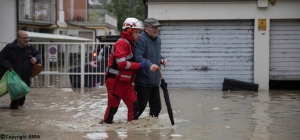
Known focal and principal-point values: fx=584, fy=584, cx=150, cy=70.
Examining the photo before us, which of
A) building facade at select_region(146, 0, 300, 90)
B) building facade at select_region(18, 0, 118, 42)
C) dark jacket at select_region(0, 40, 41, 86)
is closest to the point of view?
dark jacket at select_region(0, 40, 41, 86)

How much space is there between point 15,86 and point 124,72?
3629 millimetres

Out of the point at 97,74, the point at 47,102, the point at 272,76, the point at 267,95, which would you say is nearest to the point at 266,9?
the point at 272,76

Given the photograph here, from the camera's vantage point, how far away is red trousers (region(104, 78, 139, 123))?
924cm

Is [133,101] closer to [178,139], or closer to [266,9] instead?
[178,139]

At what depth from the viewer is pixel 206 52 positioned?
61.7 ft

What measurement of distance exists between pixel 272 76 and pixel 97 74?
568cm

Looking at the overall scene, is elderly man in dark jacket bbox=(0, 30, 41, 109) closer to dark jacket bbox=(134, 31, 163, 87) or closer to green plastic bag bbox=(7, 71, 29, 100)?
green plastic bag bbox=(7, 71, 29, 100)

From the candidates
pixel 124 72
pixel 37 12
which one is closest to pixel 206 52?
pixel 124 72

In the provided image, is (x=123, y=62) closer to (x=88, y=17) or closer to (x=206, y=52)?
(x=206, y=52)

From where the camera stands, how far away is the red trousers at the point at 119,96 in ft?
30.3

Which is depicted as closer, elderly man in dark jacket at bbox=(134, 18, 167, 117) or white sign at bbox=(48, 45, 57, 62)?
elderly man in dark jacket at bbox=(134, 18, 167, 117)

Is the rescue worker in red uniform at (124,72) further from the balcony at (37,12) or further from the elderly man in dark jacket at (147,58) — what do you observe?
the balcony at (37,12)

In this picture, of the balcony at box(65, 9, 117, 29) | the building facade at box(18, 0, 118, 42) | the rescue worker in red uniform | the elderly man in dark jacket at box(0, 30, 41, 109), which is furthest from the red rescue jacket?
the balcony at box(65, 9, 117, 29)

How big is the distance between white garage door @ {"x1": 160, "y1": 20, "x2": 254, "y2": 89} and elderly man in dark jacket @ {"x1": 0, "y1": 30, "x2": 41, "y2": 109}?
23.1ft
